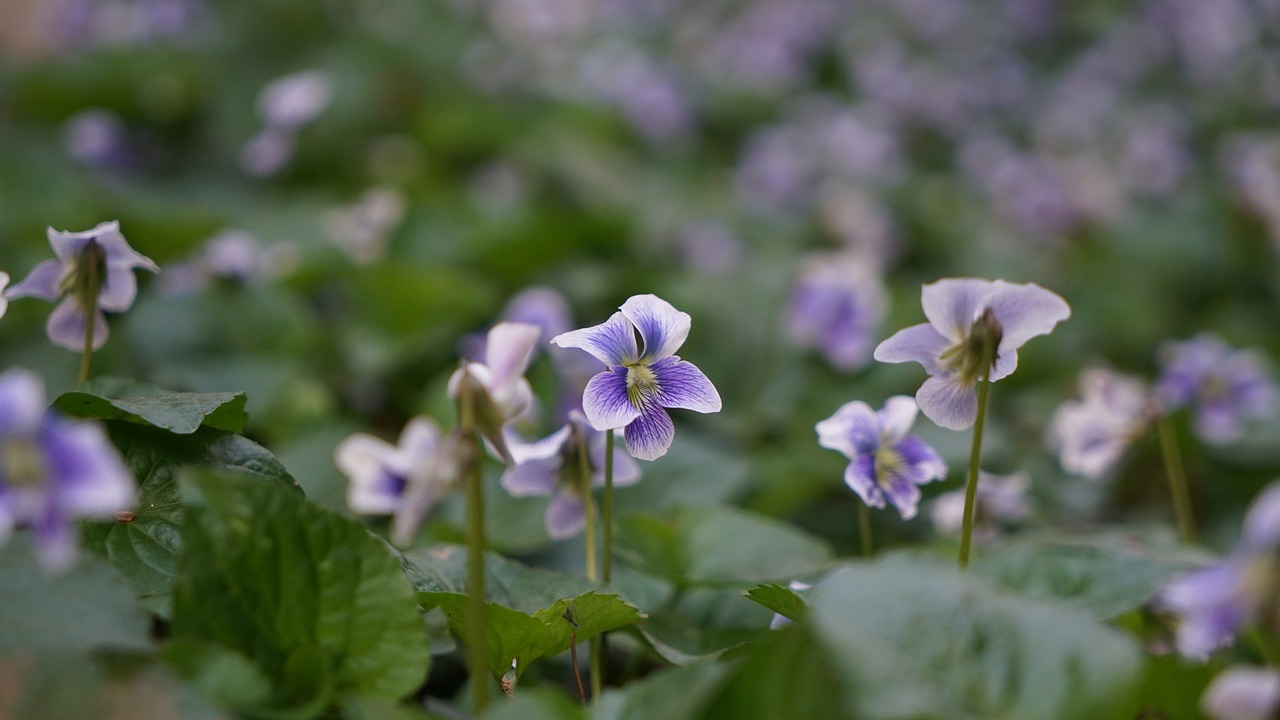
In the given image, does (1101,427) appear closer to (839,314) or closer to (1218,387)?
(1218,387)

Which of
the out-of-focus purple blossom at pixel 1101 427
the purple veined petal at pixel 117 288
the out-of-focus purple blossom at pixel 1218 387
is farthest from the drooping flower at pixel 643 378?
the out-of-focus purple blossom at pixel 1218 387

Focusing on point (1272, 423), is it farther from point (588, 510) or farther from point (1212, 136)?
point (1212, 136)

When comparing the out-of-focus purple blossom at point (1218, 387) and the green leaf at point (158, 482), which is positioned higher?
the out-of-focus purple blossom at point (1218, 387)

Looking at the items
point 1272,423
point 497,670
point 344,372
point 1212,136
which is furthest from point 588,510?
point 1212,136

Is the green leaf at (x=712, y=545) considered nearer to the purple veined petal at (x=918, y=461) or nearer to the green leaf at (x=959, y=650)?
the purple veined petal at (x=918, y=461)

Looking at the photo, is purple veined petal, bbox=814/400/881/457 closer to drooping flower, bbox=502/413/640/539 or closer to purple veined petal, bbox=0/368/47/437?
drooping flower, bbox=502/413/640/539

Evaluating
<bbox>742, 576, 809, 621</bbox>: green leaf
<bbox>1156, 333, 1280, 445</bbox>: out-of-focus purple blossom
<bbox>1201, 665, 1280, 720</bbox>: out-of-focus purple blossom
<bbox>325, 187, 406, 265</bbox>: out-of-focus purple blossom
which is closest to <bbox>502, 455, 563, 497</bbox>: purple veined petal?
<bbox>742, 576, 809, 621</bbox>: green leaf
